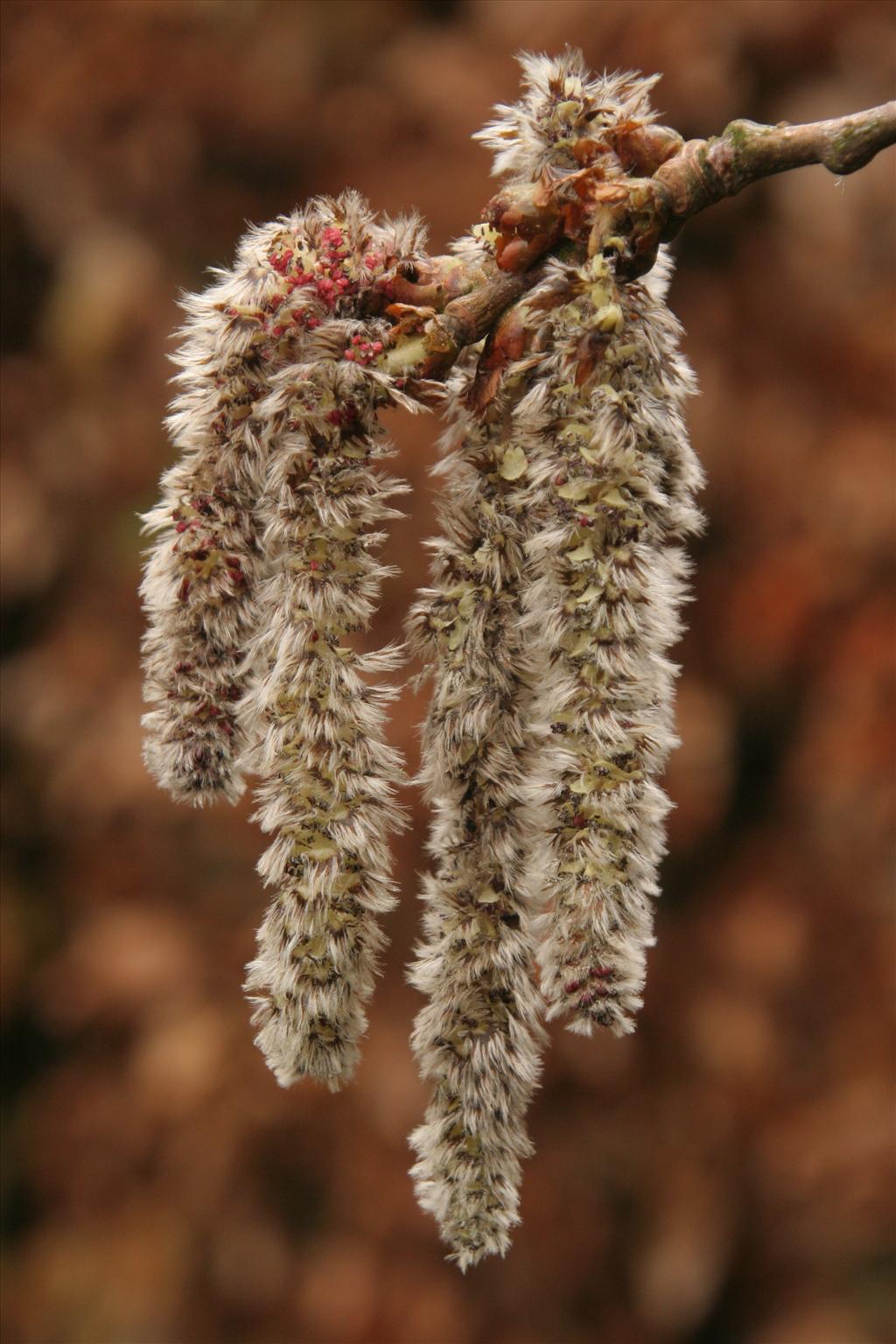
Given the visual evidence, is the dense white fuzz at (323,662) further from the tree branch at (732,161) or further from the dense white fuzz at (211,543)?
the tree branch at (732,161)

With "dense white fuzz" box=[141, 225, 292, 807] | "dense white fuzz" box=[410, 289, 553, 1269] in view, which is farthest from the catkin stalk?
"dense white fuzz" box=[141, 225, 292, 807]

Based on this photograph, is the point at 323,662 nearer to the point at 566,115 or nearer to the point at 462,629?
the point at 462,629

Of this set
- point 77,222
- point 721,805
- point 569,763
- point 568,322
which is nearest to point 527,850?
point 569,763

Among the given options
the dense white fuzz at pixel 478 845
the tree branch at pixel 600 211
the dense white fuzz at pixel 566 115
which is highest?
the dense white fuzz at pixel 566 115

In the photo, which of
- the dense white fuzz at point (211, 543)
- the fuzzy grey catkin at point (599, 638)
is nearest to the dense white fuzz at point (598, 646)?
the fuzzy grey catkin at point (599, 638)

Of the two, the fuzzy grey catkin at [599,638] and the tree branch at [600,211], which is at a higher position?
the tree branch at [600,211]

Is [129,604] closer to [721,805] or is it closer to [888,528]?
[721,805]
